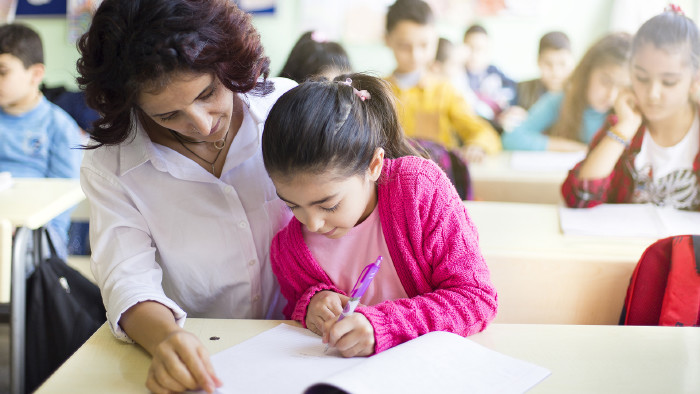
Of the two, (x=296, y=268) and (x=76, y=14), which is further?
(x=76, y=14)

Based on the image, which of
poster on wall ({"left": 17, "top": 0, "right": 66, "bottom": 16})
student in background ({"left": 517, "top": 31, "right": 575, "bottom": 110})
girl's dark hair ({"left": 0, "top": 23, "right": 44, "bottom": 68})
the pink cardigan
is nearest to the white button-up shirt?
the pink cardigan

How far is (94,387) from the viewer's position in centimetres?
90

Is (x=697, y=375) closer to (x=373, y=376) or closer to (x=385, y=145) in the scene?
(x=373, y=376)

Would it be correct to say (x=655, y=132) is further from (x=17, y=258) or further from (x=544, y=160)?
(x=17, y=258)

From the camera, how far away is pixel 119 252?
1.12 meters

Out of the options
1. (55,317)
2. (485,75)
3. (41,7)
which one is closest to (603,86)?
(485,75)

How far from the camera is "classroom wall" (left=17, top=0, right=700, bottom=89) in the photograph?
4.17 m

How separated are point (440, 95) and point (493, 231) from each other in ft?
5.40

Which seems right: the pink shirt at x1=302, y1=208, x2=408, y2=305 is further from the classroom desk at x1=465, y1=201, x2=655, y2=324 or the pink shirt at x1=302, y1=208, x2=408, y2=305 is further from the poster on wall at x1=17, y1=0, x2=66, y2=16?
the poster on wall at x1=17, y1=0, x2=66, y2=16

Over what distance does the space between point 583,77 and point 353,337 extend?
221 cm

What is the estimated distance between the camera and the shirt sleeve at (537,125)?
328cm

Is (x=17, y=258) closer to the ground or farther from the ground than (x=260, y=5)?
closer to the ground

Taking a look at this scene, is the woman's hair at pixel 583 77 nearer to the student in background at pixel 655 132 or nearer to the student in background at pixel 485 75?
the student in background at pixel 655 132

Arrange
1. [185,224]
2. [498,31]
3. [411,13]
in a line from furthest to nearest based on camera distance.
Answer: [498,31]
[411,13]
[185,224]
